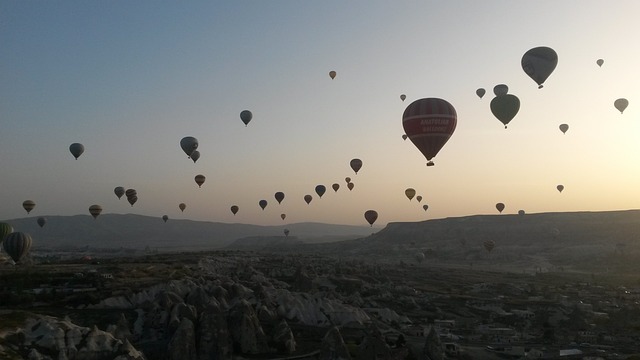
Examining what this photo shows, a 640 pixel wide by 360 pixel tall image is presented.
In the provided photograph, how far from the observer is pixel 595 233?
16062cm

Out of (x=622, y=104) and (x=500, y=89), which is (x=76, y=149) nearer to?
(x=500, y=89)

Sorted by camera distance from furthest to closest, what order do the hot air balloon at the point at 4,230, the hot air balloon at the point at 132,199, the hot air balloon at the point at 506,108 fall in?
the hot air balloon at the point at 132,199
the hot air balloon at the point at 4,230
the hot air balloon at the point at 506,108

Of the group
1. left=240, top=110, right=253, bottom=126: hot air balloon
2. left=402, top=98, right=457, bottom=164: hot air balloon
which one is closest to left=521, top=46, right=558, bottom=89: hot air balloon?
left=402, top=98, right=457, bottom=164: hot air balloon

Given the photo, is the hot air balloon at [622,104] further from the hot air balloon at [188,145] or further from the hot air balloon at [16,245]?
the hot air balloon at [16,245]

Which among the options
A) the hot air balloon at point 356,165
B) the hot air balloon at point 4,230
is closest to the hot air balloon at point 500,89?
the hot air balloon at point 356,165

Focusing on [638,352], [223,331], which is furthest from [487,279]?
[223,331]

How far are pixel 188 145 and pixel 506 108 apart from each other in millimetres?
38910

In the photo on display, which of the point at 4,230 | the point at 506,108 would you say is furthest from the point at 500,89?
the point at 4,230

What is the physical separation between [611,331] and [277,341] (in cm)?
3565

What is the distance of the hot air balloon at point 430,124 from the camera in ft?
151

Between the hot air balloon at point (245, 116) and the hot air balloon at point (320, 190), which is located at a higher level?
the hot air balloon at point (245, 116)

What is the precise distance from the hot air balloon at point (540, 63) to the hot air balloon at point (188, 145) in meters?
40.8

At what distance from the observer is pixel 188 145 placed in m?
72.4

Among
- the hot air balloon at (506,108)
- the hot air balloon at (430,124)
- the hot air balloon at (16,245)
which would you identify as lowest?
the hot air balloon at (16,245)
